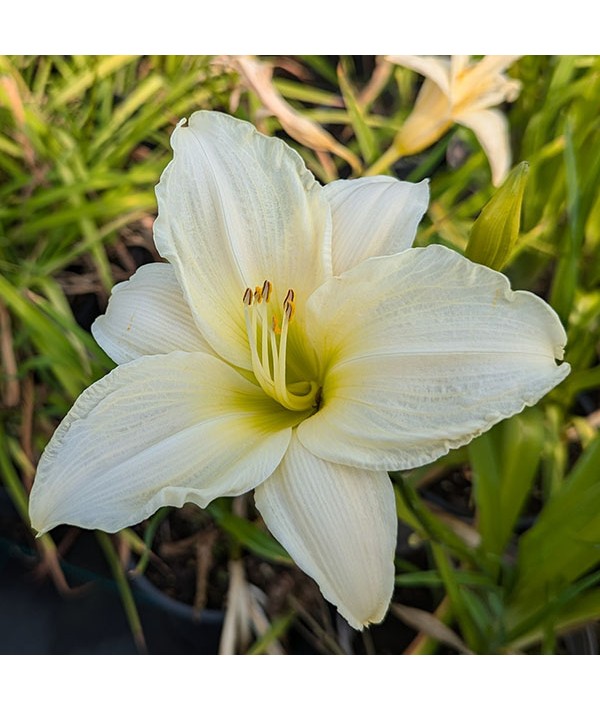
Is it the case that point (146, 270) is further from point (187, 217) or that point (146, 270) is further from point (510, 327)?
point (510, 327)

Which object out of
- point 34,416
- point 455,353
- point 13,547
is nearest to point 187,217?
point 455,353

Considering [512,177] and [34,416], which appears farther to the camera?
[34,416]

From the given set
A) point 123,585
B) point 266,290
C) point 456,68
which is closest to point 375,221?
point 266,290

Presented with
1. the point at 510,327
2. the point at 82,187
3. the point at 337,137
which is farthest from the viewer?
the point at 337,137

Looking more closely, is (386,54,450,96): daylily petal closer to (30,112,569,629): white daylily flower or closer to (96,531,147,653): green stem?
(30,112,569,629): white daylily flower

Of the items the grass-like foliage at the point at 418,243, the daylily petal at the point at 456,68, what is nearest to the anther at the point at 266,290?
the grass-like foliage at the point at 418,243
